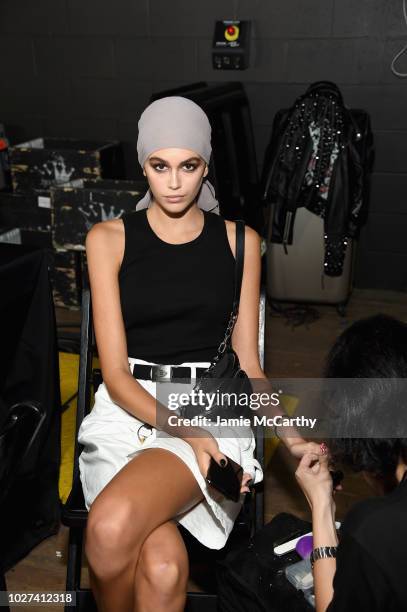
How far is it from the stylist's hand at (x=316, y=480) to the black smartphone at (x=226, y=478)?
0.17m

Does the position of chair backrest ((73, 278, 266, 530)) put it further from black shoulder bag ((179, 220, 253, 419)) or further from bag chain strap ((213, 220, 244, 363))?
bag chain strap ((213, 220, 244, 363))

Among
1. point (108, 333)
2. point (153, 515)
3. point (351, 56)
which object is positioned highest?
point (351, 56)

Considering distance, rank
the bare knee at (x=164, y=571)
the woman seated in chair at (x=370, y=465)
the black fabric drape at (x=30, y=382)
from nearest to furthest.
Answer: the woman seated in chair at (x=370, y=465)
the bare knee at (x=164, y=571)
the black fabric drape at (x=30, y=382)

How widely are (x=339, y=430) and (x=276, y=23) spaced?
3.24m

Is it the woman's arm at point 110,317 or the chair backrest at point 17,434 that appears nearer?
the chair backrest at point 17,434

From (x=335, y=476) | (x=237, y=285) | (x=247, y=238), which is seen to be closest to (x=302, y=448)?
(x=335, y=476)

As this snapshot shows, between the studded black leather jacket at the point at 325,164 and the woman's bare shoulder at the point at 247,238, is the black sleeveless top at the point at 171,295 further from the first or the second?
the studded black leather jacket at the point at 325,164

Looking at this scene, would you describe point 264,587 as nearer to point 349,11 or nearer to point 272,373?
point 272,373

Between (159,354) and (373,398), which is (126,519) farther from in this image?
(373,398)

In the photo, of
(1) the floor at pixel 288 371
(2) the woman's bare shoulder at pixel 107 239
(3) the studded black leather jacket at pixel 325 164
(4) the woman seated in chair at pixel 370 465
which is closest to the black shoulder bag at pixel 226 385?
(2) the woman's bare shoulder at pixel 107 239

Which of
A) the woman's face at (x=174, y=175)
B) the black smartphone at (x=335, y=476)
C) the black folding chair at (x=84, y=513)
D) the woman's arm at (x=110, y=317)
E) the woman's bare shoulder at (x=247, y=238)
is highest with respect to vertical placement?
the woman's face at (x=174, y=175)

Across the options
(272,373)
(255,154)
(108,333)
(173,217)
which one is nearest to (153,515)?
(108,333)

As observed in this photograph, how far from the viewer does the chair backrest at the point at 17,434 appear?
1.38 metres

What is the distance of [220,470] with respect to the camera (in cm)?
141
